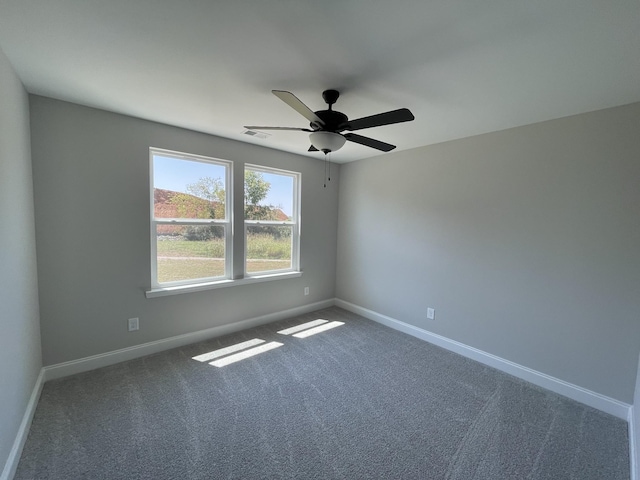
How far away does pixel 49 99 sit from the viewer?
220cm

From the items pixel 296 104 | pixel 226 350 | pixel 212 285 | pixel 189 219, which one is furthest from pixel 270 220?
pixel 296 104

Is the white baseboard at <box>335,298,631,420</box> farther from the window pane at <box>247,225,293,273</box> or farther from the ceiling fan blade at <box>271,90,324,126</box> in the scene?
the ceiling fan blade at <box>271,90,324,126</box>

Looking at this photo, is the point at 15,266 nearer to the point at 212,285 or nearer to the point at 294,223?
the point at 212,285

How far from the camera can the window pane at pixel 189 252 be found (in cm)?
292

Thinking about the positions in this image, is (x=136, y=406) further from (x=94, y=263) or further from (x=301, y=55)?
(x=301, y=55)

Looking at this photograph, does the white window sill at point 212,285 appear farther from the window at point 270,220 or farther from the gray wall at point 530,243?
the gray wall at point 530,243

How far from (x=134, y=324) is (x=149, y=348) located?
12.2 inches

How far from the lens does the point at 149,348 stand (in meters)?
2.79

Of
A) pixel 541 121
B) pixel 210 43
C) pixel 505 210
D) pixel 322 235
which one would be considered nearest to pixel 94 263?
pixel 210 43

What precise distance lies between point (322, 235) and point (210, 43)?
3079 mm

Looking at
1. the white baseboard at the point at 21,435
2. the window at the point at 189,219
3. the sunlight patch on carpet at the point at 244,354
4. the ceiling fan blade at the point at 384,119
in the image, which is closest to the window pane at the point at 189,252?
the window at the point at 189,219

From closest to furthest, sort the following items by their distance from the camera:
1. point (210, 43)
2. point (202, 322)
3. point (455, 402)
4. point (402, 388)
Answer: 1. point (210, 43)
2. point (455, 402)
3. point (402, 388)
4. point (202, 322)

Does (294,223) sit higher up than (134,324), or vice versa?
(294,223)

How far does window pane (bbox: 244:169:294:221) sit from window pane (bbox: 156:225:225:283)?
0.53m
